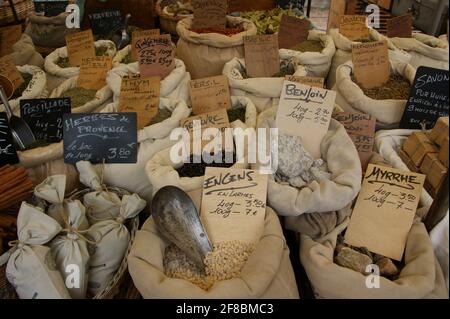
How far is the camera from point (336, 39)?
70.3 inches

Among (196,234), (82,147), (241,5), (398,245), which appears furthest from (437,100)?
(241,5)

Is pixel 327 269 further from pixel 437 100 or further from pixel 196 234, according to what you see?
pixel 437 100

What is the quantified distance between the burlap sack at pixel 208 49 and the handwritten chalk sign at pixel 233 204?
0.88 meters

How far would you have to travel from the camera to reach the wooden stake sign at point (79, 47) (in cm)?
171

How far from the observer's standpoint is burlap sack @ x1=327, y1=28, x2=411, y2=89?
5.41ft

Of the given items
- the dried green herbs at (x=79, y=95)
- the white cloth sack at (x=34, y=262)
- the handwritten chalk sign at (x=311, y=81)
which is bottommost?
the white cloth sack at (x=34, y=262)

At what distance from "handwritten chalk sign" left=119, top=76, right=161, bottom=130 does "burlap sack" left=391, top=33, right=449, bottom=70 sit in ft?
4.21

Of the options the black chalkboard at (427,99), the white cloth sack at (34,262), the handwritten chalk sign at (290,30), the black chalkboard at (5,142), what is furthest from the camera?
the handwritten chalk sign at (290,30)

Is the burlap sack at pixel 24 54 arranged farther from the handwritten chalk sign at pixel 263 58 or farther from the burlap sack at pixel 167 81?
the handwritten chalk sign at pixel 263 58

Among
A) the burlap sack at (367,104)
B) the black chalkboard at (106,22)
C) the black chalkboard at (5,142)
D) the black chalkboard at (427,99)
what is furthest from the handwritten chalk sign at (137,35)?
the black chalkboard at (427,99)

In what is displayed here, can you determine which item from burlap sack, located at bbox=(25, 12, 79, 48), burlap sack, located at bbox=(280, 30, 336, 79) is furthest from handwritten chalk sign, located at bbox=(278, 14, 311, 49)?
burlap sack, located at bbox=(25, 12, 79, 48)

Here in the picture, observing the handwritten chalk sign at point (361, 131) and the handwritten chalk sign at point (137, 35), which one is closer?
the handwritten chalk sign at point (361, 131)

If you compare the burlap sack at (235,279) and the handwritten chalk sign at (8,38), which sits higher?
the handwritten chalk sign at (8,38)

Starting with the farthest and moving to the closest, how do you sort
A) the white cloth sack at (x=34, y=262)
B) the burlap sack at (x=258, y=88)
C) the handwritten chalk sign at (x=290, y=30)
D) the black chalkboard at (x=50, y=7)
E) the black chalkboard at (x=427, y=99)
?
1. the black chalkboard at (x=50, y=7)
2. the handwritten chalk sign at (x=290, y=30)
3. the burlap sack at (x=258, y=88)
4. the black chalkboard at (x=427, y=99)
5. the white cloth sack at (x=34, y=262)
